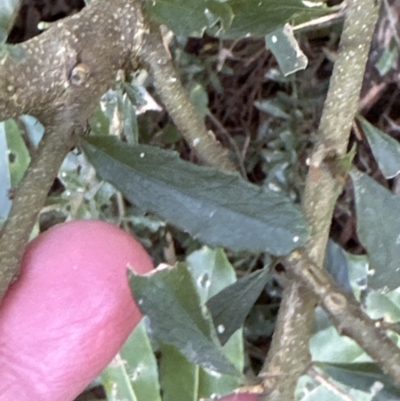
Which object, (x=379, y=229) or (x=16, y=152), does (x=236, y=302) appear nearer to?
(x=379, y=229)

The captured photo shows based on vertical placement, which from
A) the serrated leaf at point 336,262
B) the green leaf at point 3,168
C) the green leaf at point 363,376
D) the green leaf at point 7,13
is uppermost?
the green leaf at point 7,13

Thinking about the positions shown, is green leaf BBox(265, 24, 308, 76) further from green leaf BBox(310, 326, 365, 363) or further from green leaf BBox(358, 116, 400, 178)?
green leaf BBox(310, 326, 365, 363)

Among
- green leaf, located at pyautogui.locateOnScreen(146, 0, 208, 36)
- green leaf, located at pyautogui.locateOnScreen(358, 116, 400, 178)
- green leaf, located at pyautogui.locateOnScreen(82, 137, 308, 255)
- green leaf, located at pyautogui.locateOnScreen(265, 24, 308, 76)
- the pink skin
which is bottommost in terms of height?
the pink skin

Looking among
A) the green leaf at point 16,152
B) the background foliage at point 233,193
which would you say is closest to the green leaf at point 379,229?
the background foliage at point 233,193

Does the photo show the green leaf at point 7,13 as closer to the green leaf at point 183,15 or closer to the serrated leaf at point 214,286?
the green leaf at point 183,15

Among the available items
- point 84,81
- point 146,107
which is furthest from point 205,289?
point 84,81

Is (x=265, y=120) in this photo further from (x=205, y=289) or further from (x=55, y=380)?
(x=55, y=380)

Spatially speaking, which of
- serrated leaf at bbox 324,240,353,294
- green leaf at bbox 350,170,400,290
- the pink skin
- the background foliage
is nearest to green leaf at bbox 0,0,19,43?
the background foliage
